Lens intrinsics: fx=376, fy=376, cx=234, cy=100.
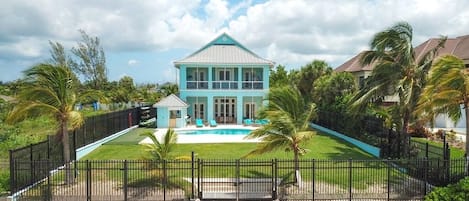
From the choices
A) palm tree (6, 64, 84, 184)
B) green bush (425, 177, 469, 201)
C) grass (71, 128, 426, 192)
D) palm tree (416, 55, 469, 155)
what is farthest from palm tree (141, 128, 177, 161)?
palm tree (416, 55, 469, 155)

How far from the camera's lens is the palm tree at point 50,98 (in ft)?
43.4

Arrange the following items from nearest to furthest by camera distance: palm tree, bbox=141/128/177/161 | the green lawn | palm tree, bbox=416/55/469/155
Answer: palm tree, bbox=416/55/469/155
palm tree, bbox=141/128/177/161
the green lawn

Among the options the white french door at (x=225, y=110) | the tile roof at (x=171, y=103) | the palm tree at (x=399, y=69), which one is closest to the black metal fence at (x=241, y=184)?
the palm tree at (x=399, y=69)

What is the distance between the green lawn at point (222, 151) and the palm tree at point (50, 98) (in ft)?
13.2

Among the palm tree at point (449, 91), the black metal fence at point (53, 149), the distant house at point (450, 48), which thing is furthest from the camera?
the distant house at point (450, 48)

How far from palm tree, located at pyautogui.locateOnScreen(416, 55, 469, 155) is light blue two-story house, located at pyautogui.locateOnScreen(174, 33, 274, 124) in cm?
2101

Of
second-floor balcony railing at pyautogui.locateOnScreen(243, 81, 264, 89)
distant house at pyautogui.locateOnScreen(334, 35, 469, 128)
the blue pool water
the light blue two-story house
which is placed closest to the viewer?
the blue pool water

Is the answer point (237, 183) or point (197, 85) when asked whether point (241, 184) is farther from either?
point (197, 85)

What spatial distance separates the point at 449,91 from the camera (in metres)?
12.8

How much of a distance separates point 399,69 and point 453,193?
24.5ft

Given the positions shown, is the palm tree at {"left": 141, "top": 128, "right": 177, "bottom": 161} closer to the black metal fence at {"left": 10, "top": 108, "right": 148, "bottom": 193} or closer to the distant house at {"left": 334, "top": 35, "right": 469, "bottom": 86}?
the black metal fence at {"left": 10, "top": 108, "right": 148, "bottom": 193}

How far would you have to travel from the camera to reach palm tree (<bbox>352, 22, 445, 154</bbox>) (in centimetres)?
1653

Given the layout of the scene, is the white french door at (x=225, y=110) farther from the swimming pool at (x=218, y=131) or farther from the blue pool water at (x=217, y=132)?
the blue pool water at (x=217, y=132)

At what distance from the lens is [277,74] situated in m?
55.3
